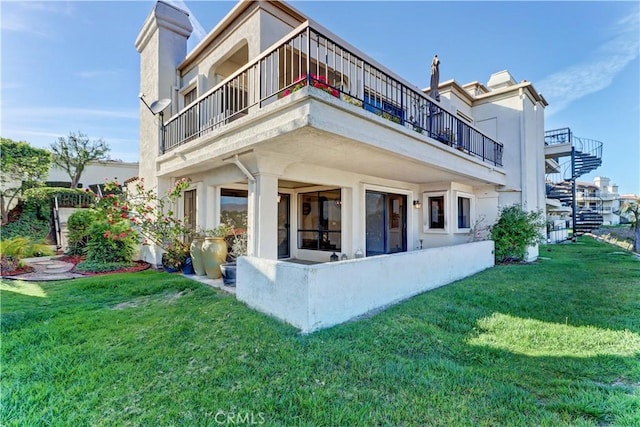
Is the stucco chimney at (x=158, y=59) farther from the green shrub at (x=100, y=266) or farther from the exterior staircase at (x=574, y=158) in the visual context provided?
the exterior staircase at (x=574, y=158)

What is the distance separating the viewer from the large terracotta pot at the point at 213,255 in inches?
281

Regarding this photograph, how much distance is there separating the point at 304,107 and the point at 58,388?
172 inches

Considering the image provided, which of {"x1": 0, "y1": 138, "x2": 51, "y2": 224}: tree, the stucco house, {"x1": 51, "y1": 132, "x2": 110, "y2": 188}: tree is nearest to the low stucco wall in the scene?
the stucco house

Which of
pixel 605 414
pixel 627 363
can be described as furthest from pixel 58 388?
pixel 627 363

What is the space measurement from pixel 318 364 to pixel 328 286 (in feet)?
3.94

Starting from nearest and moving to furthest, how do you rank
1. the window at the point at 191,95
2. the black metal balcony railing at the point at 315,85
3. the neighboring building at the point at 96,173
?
the black metal balcony railing at the point at 315,85
the window at the point at 191,95
the neighboring building at the point at 96,173

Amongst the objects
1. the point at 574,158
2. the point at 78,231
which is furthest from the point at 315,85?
the point at 574,158

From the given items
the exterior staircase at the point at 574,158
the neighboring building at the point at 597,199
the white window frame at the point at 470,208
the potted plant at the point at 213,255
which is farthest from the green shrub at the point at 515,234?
the neighboring building at the point at 597,199

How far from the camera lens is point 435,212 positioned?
1156 centimetres

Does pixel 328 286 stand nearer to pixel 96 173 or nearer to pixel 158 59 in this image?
pixel 158 59

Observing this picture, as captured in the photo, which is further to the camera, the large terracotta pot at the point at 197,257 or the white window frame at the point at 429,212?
the white window frame at the point at 429,212

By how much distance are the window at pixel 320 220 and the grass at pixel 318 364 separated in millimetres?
4275

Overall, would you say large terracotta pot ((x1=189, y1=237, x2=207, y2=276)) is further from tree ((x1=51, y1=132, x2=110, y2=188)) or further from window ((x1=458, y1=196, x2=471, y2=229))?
tree ((x1=51, y1=132, x2=110, y2=188))

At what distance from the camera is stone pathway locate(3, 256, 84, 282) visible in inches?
303
